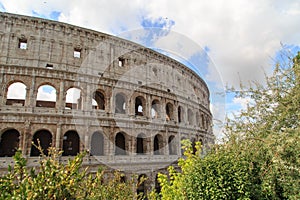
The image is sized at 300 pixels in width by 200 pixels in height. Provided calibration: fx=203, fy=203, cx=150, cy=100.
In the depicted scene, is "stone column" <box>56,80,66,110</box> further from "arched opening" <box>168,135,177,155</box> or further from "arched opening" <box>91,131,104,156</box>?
"arched opening" <box>168,135,177,155</box>

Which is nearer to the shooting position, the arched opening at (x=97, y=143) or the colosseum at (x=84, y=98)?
the colosseum at (x=84, y=98)

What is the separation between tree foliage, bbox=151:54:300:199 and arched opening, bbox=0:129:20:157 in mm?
13309

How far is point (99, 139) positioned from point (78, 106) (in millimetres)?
3530

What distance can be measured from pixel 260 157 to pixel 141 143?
13.8 meters

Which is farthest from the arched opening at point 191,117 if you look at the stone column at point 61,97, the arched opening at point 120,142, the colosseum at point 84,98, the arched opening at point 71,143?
the stone column at point 61,97

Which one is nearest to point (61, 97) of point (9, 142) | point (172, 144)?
point (9, 142)

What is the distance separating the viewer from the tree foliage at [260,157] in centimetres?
444

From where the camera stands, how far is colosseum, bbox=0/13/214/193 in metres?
13.7

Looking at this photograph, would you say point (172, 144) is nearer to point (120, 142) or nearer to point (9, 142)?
point (120, 142)

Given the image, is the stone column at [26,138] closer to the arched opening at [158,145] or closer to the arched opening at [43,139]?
the arched opening at [43,139]

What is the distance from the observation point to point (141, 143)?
18266 millimetres

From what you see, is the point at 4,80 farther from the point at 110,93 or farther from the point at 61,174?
the point at 61,174

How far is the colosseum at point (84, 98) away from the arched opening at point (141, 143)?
83 millimetres

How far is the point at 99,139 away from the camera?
16953mm
